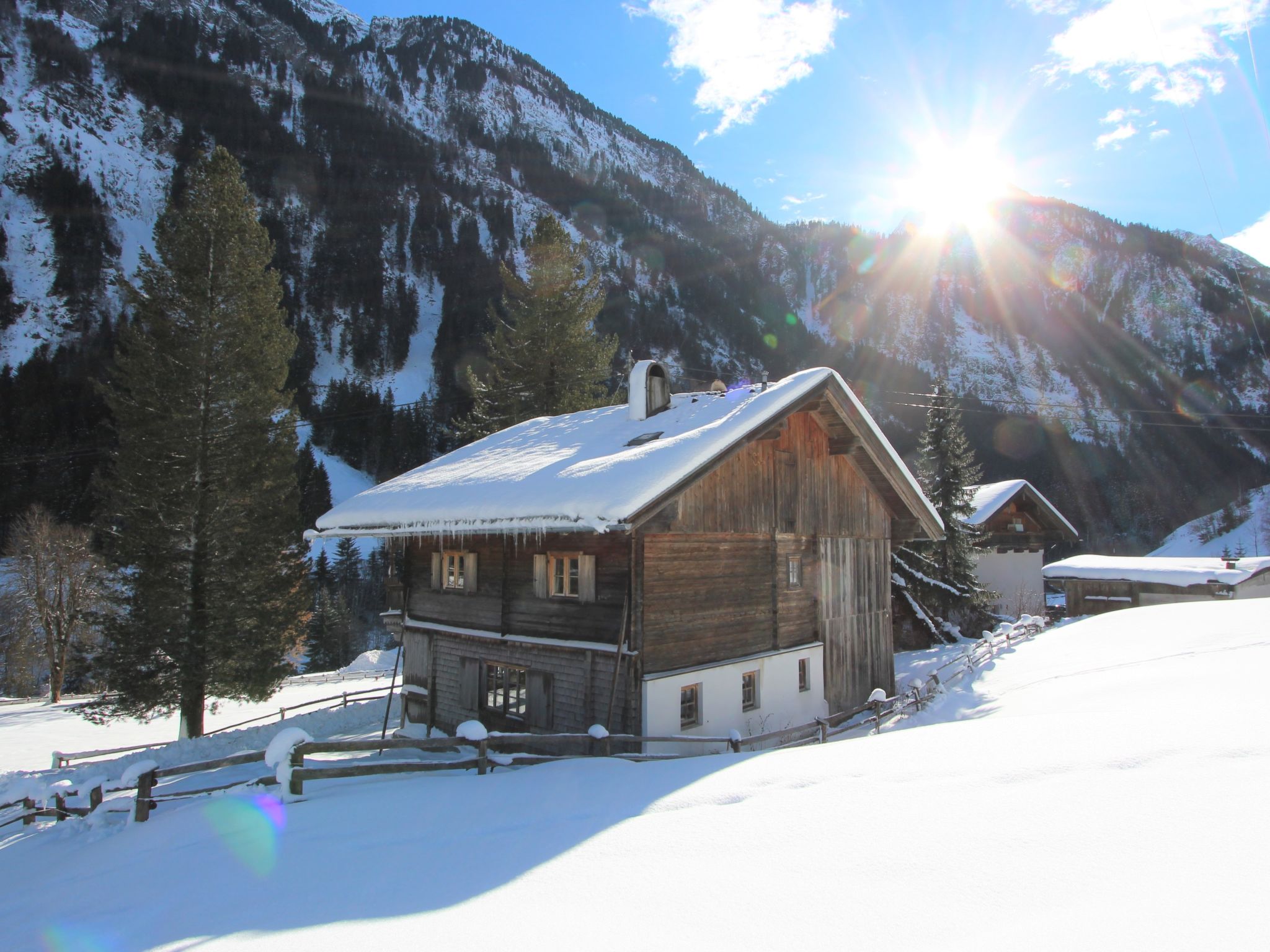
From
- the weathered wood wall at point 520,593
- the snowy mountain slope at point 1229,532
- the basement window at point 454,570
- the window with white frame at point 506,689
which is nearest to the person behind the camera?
the weathered wood wall at point 520,593

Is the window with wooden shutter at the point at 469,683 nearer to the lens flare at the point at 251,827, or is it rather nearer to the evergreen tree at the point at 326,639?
the lens flare at the point at 251,827

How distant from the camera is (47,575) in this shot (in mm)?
32594

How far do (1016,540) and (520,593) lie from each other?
32.8m

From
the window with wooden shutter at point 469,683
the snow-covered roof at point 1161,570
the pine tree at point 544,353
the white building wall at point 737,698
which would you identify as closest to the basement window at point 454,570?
the window with wooden shutter at point 469,683

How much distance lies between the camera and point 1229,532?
90.6m

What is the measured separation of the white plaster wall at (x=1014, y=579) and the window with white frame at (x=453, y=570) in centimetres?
3015

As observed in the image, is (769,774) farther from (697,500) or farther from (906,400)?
(906,400)

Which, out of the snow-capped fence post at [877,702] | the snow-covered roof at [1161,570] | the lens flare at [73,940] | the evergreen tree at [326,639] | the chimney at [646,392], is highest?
the chimney at [646,392]

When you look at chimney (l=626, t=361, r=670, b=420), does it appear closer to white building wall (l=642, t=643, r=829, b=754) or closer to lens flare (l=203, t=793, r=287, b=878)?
white building wall (l=642, t=643, r=829, b=754)

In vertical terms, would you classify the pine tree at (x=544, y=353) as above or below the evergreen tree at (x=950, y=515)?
above

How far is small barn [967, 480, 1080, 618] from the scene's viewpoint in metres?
36.8

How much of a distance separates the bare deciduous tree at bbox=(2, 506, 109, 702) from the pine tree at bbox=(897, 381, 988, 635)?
1433 inches

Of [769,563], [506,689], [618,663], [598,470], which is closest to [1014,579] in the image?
[769,563]

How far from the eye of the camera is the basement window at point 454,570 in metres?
15.9
